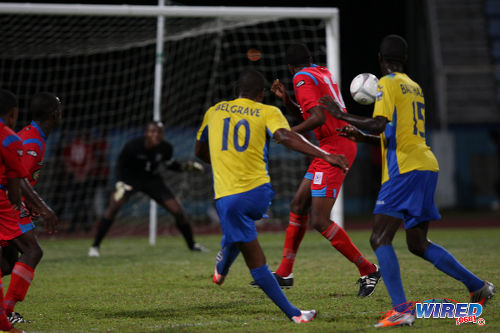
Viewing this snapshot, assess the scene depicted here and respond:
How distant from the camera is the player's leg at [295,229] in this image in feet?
21.3

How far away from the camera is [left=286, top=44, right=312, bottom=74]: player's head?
6500 mm

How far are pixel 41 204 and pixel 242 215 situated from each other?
1.48 metres

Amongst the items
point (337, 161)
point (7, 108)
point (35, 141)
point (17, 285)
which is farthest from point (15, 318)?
point (337, 161)

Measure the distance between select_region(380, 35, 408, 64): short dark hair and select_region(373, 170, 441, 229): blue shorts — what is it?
91 centimetres

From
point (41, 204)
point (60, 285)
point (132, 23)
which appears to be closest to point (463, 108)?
point (132, 23)

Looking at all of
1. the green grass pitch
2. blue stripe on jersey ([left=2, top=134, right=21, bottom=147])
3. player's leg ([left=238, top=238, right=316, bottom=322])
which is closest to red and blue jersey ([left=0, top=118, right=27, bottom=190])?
blue stripe on jersey ([left=2, top=134, right=21, bottom=147])

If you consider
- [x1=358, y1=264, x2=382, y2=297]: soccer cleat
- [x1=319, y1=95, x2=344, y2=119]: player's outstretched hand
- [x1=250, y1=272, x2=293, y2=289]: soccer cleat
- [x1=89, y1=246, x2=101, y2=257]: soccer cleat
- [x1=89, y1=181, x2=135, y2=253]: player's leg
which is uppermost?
[x1=319, y1=95, x2=344, y2=119]: player's outstretched hand

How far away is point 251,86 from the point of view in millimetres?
4852

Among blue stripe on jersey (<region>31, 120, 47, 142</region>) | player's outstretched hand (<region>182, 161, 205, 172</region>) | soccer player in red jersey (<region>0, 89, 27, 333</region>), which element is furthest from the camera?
player's outstretched hand (<region>182, 161, 205, 172</region>)

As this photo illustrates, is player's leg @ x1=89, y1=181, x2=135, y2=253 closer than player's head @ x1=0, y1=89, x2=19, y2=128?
No

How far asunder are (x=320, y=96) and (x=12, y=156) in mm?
3090

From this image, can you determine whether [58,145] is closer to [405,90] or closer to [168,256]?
[168,256]

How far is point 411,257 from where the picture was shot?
911 cm

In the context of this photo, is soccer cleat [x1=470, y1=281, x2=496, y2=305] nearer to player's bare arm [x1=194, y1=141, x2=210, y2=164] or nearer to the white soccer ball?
the white soccer ball
